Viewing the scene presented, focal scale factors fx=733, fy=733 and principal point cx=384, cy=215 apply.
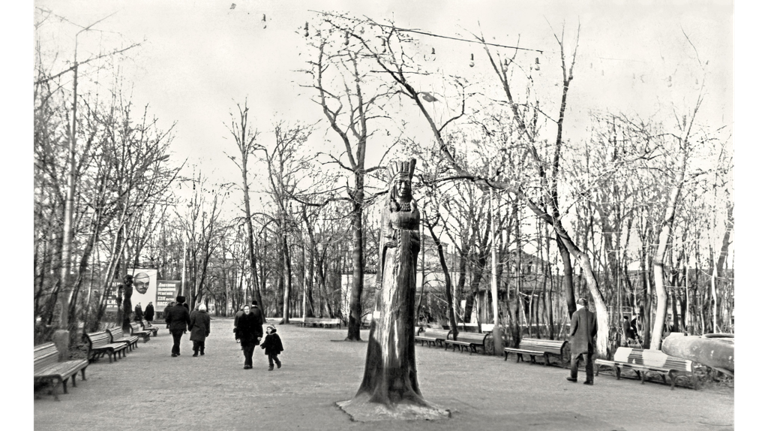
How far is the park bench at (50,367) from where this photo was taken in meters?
10.9

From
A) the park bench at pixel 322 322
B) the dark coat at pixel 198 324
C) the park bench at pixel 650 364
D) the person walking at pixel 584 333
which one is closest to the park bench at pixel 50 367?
the dark coat at pixel 198 324

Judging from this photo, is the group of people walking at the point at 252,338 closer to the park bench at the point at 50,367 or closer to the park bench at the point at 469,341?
the park bench at the point at 50,367

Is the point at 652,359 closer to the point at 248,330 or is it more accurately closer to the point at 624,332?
the point at 624,332

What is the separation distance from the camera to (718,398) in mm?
13078

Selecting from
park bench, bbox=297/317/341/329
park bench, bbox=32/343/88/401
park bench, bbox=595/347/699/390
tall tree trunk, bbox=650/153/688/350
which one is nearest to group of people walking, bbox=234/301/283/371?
park bench, bbox=32/343/88/401

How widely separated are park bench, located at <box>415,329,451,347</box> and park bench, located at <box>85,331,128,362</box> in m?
11.4

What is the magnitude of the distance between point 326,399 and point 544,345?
902 centimetres

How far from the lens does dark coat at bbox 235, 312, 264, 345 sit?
658 inches

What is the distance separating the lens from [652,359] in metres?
15.2

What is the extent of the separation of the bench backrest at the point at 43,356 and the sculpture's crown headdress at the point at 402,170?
5856 mm

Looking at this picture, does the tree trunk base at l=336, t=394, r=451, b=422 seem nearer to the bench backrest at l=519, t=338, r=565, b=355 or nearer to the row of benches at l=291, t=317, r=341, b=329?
the bench backrest at l=519, t=338, r=565, b=355
